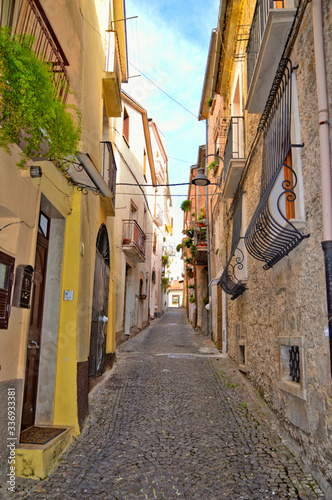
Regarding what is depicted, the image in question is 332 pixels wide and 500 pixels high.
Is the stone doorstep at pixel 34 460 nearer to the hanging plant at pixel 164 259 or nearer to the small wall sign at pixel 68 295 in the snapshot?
the small wall sign at pixel 68 295

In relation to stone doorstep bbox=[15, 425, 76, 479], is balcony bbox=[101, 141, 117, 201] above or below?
above

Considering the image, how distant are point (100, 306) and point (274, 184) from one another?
4566 mm

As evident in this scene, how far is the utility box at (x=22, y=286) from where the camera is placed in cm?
358

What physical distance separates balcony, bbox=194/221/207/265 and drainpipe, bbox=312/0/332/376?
12833 millimetres

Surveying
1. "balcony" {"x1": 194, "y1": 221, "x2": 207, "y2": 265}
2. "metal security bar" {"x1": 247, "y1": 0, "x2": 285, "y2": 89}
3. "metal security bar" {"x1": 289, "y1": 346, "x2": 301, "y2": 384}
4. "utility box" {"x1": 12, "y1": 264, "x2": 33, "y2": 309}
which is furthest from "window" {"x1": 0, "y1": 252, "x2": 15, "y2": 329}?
"balcony" {"x1": 194, "y1": 221, "x2": 207, "y2": 265}

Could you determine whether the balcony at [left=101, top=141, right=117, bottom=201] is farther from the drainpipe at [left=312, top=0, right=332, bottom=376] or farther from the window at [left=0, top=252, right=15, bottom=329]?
the drainpipe at [left=312, top=0, right=332, bottom=376]

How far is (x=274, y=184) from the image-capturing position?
4.23 meters

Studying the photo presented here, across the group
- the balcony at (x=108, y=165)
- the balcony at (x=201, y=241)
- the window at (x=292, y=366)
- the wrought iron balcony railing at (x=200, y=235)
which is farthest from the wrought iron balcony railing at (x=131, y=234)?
the window at (x=292, y=366)

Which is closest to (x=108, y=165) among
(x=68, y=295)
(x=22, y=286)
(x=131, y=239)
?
(x=68, y=295)

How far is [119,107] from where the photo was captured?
27.4 ft

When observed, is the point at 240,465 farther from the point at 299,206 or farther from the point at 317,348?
the point at 299,206

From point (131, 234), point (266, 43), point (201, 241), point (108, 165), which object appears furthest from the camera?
point (201, 241)

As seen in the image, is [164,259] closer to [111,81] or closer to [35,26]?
[111,81]

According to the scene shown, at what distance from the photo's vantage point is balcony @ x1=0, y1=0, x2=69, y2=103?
388 cm
